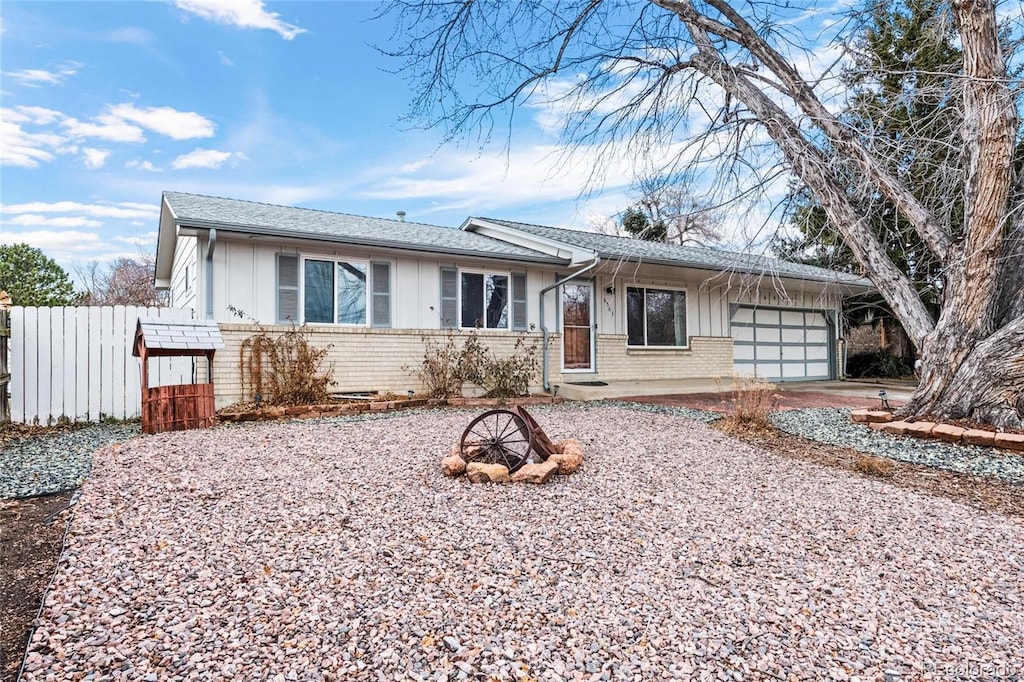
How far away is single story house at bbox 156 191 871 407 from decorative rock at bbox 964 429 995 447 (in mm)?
2651

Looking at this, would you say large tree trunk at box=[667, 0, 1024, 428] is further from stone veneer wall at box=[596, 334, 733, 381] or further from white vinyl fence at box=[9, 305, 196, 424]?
white vinyl fence at box=[9, 305, 196, 424]

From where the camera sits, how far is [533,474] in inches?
151

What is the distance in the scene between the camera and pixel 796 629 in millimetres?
2139

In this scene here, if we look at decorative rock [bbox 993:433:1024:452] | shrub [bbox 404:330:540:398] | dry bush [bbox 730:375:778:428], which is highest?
shrub [bbox 404:330:540:398]

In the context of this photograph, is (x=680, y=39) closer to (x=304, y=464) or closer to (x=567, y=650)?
(x=304, y=464)

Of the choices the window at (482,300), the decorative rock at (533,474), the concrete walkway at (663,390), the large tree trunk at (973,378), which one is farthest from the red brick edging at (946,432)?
Answer: the window at (482,300)

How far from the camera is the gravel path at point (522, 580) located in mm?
1918

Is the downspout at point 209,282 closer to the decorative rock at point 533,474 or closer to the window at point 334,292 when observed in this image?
the window at point 334,292

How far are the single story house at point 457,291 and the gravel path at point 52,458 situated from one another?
1795mm

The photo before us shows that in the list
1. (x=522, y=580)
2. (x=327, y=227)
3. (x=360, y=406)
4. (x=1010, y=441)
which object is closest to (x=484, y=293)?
(x=327, y=227)

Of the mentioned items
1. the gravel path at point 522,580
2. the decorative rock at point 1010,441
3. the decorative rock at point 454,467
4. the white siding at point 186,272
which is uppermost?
the white siding at point 186,272

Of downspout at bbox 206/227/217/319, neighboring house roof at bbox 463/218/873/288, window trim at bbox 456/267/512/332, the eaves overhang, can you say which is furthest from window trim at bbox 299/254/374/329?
neighboring house roof at bbox 463/218/873/288

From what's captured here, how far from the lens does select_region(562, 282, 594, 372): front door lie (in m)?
11.0

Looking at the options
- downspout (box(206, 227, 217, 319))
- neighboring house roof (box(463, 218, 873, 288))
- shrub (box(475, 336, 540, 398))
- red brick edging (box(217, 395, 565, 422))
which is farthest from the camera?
neighboring house roof (box(463, 218, 873, 288))
